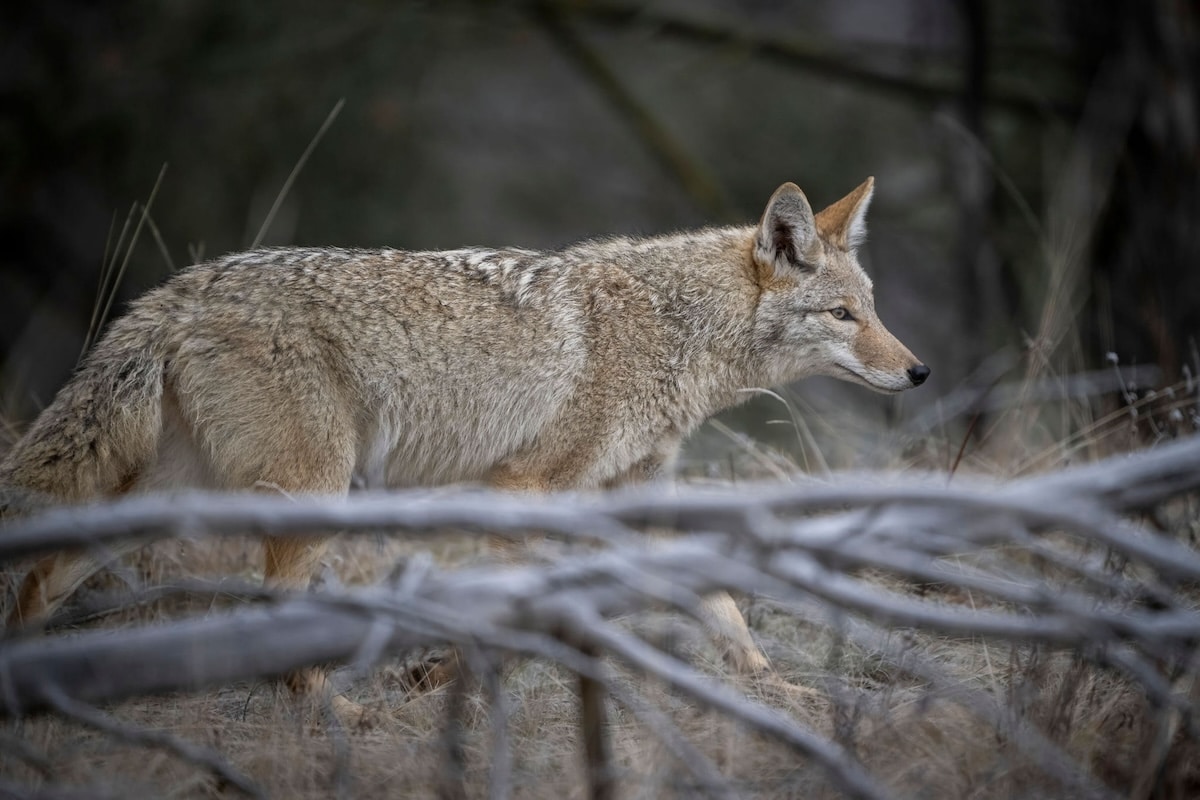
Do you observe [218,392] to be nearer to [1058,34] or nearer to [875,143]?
[1058,34]

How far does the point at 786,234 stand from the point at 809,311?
39 cm

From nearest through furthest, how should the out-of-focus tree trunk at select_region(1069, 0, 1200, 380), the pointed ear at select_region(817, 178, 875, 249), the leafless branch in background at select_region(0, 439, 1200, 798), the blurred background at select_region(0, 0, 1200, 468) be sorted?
1. the leafless branch in background at select_region(0, 439, 1200, 798)
2. the pointed ear at select_region(817, 178, 875, 249)
3. the out-of-focus tree trunk at select_region(1069, 0, 1200, 380)
4. the blurred background at select_region(0, 0, 1200, 468)

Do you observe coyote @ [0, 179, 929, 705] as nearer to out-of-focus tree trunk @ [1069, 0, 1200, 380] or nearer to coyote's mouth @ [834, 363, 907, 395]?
coyote's mouth @ [834, 363, 907, 395]

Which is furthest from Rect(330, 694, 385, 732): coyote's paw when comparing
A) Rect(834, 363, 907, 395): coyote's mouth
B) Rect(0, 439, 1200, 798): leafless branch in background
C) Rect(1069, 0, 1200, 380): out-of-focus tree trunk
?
Rect(1069, 0, 1200, 380): out-of-focus tree trunk

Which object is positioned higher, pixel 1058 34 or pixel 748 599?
pixel 1058 34

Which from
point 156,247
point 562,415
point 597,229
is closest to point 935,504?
point 562,415

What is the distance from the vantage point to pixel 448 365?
4.69 m

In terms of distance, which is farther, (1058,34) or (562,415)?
(1058,34)

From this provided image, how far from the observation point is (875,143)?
13500mm

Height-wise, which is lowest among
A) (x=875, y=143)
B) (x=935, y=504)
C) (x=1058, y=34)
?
(x=935, y=504)

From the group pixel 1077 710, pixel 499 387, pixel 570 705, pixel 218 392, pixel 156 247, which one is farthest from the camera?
pixel 156 247

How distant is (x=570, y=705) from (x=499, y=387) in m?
1.47

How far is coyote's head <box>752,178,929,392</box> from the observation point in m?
5.18

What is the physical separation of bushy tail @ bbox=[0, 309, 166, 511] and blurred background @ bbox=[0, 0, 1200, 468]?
4.50m
